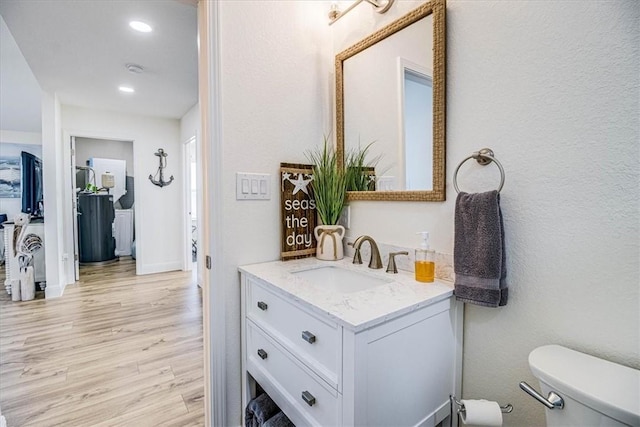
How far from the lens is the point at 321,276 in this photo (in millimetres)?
1382

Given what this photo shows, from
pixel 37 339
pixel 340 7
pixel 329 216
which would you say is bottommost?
pixel 37 339

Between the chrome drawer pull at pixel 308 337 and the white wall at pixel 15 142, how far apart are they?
7653 mm

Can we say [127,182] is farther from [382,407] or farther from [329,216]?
[382,407]

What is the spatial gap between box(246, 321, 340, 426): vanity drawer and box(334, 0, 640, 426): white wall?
56cm

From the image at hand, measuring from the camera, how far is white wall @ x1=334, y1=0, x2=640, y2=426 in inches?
30.2

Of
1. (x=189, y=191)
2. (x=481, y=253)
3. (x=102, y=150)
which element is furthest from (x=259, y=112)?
(x=102, y=150)

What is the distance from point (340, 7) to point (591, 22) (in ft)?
3.66

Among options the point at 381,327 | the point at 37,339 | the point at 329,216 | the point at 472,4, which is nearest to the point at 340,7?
the point at 472,4

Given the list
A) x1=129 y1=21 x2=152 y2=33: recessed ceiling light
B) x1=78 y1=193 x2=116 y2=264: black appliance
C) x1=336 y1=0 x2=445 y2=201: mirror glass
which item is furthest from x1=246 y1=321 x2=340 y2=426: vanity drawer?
x1=78 y1=193 x2=116 y2=264: black appliance

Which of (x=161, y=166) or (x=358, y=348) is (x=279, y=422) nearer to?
(x=358, y=348)

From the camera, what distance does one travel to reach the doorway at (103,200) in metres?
5.36

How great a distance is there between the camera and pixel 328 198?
153cm

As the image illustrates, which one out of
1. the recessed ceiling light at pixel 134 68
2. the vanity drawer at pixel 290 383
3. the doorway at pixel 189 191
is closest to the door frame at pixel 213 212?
the vanity drawer at pixel 290 383

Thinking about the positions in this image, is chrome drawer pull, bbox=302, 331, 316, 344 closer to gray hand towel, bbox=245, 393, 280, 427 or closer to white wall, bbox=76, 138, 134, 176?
gray hand towel, bbox=245, 393, 280, 427
